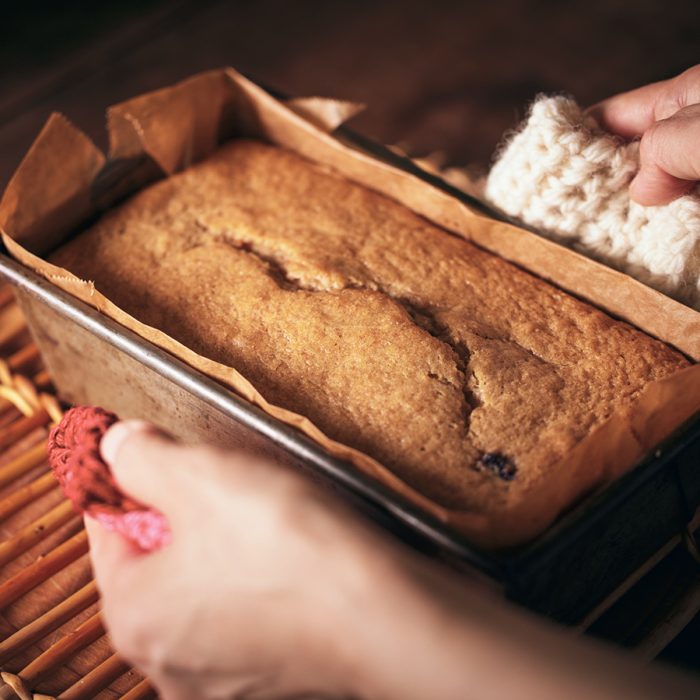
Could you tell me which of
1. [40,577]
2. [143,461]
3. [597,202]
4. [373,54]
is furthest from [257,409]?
[373,54]

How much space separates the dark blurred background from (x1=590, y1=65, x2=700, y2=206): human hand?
826 mm

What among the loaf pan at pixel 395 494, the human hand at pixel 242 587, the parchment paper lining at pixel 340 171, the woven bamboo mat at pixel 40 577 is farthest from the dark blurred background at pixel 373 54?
the human hand at pixel 242 587

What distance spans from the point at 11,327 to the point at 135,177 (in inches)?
16.9

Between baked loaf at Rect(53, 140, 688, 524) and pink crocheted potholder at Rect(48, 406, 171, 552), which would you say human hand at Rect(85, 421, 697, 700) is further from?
baked loaf at Rect(53, 140, 688, 524)

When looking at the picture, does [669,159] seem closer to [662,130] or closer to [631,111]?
[662,130]

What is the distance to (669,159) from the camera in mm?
1278

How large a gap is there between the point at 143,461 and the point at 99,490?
0.12m

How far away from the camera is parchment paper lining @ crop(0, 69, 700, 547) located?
1056 millimetres

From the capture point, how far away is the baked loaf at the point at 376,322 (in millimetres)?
1208

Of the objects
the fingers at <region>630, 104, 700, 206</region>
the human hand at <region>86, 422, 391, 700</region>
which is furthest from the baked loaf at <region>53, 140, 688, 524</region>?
the human hand at <region>86, 422, 391, 700</region>

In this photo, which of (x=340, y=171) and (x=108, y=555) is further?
(x=340, y=171)

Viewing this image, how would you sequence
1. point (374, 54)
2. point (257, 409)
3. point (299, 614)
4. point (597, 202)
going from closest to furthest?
point (299, 614) < point (257, 409) < point (597, 202) < point (374, 54)

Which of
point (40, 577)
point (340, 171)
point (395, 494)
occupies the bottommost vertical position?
point (40, 577)

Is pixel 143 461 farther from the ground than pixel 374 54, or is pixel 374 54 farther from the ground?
pixel 143 461
